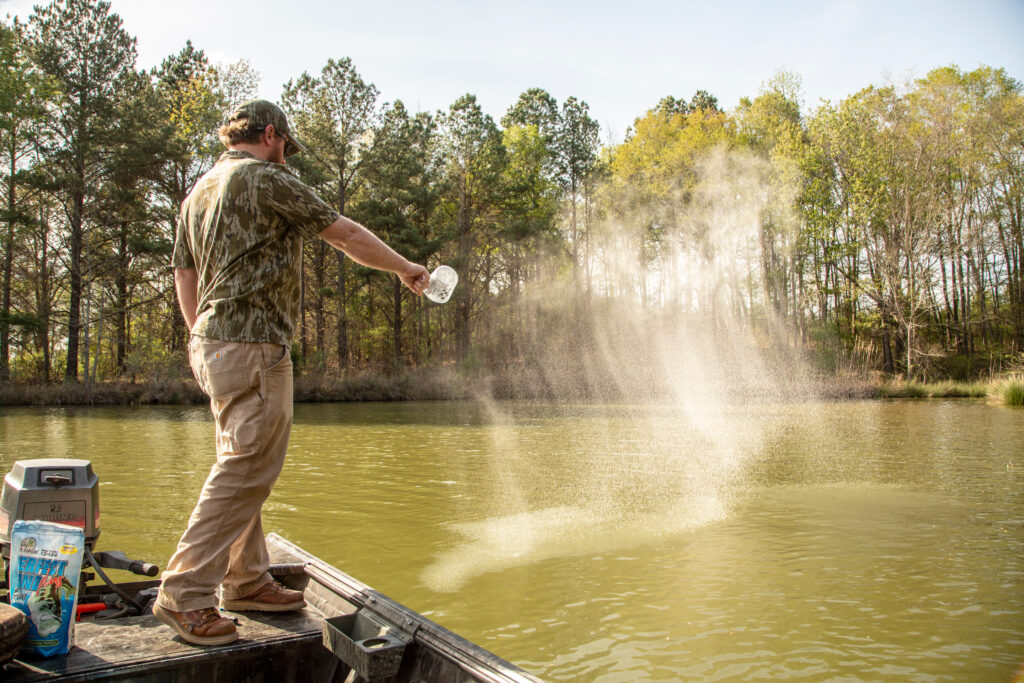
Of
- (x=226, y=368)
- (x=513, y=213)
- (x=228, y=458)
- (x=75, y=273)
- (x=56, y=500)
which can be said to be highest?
(x=513, y=213)

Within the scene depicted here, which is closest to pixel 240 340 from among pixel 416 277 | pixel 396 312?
pixel 416 277

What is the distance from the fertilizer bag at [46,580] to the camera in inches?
98.2

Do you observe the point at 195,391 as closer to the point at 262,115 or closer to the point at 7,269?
the point at 7,269

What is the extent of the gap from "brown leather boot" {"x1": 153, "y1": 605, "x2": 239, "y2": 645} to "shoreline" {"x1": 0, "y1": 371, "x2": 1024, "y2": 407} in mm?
22914

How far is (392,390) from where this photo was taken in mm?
28359

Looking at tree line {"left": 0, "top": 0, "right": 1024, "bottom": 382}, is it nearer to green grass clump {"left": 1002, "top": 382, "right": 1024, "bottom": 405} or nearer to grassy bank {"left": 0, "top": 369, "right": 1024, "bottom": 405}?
grassy bank {"left": 0, "top": 369, "right": 1024, "bottom": 405}

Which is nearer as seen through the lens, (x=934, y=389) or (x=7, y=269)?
(x=934, y=389)

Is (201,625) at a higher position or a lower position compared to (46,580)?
lower

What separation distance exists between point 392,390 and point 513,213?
14.3 m

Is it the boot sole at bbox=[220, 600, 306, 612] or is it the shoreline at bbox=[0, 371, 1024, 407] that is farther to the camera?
the shoreline at bbox=[0, 371, 1024, 407]

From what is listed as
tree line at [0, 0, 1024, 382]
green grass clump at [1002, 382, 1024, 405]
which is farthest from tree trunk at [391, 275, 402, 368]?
green grass clump at [1002, 382, 1024, 405]

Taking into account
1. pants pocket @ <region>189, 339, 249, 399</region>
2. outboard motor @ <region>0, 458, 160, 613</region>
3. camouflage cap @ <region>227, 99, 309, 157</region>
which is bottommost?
outboard motor @ <region>0, 458, 160, 613</region>

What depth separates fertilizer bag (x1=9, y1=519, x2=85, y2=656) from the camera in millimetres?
2494

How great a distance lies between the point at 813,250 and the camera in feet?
123
